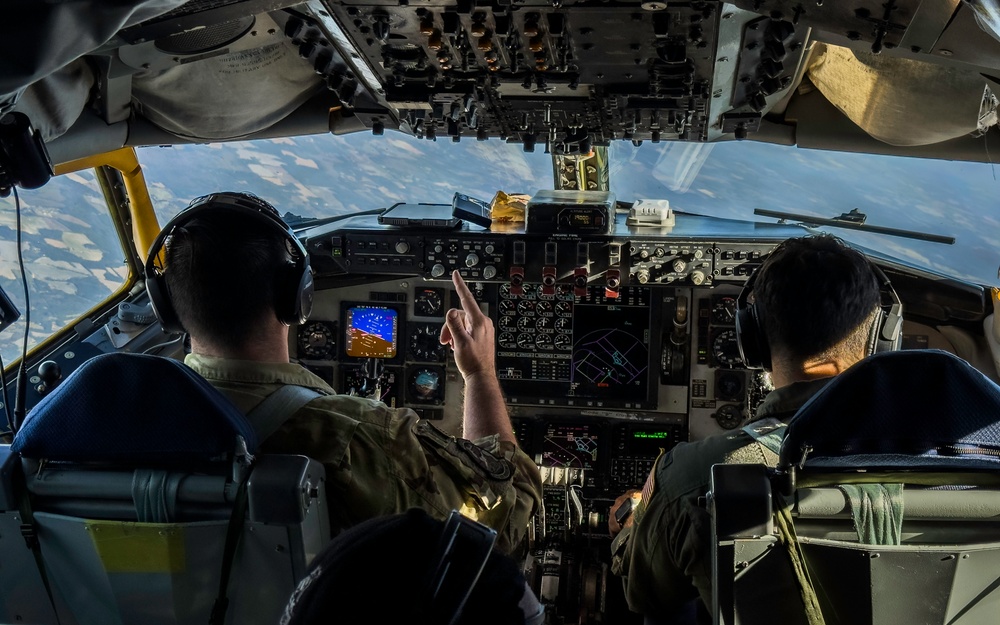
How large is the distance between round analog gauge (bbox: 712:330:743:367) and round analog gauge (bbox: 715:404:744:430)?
197mm

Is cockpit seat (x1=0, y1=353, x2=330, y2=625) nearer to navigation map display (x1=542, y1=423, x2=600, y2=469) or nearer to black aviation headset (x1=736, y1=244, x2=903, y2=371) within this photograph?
black aviation headset (x1=736, y1=244, x2=903, y2=371)

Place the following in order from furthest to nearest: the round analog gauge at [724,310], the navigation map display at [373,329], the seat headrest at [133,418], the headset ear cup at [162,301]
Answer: the navigation map display at [373,329] < the round analog gauge at [724,310] < the headset ear cup at [162,301] < the seat headrest at [133,418]

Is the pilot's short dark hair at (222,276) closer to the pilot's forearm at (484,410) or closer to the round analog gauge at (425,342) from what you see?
the pilot's forearm at (484,410)

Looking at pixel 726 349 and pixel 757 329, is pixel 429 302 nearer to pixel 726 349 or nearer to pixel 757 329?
pixel 726 349

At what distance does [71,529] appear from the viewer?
145 centimetres

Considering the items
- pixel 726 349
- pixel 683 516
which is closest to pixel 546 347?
pixel 726 349

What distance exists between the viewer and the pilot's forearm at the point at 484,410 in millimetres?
1977

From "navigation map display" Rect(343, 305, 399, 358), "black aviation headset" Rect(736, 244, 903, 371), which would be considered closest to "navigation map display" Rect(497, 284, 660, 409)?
"navigation map display" Rect(343, 305, 399, 358)

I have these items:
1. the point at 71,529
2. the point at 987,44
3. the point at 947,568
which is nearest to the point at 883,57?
the point at 987,44

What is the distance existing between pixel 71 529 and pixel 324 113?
2.08 m

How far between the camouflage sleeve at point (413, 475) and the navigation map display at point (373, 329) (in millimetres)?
2645

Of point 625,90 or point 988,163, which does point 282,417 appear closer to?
point 625,90

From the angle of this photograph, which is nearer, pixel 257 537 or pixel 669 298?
pixel 257 537

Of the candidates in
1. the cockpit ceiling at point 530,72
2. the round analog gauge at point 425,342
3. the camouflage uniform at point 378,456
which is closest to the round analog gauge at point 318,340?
the round analog gauge at point 425,342
